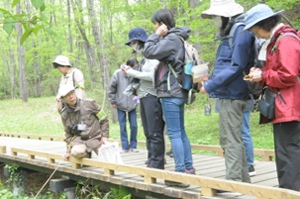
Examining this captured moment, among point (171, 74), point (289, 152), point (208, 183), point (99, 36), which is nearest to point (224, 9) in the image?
point (171, 74)

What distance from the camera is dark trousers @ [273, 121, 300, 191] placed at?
293 cm

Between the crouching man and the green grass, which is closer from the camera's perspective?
the crouching man

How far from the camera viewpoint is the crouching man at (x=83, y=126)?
531 centimetres

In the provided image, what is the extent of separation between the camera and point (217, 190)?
367cm

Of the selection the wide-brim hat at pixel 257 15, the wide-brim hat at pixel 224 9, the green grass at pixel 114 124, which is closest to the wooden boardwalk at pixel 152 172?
the wide-brim hat at pixel 257 15

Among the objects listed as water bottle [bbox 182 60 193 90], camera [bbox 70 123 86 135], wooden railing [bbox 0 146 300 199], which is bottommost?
wooden railing [bbox 0 146 300 199]

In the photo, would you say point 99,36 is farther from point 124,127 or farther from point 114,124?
point 124,127

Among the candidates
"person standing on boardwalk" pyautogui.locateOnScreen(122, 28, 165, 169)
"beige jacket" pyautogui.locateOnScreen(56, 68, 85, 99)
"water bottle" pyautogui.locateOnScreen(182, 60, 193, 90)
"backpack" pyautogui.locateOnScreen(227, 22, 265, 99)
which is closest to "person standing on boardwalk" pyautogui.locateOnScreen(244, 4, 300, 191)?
"backpack" pyautogui.locateOnScreen(227, 22, 265, 99)

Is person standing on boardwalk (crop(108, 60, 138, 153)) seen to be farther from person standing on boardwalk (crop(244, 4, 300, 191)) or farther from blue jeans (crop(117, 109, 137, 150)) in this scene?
person standing on boardwalk (crop(244, 4, 300, 191))

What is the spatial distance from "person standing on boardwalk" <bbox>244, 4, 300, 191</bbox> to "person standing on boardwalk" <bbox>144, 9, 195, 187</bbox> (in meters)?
1.03

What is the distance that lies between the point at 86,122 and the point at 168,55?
6.87 feet

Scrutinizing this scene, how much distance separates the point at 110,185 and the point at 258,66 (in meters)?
2.90

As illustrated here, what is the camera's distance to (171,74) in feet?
13.0

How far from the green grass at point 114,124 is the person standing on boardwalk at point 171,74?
4.84 meters
